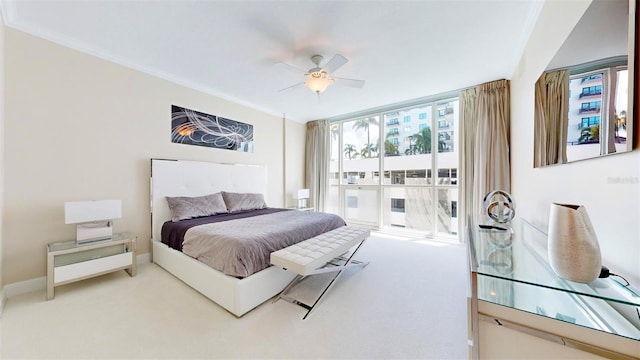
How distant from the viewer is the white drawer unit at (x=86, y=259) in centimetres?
205

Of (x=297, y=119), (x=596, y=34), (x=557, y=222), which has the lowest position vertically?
(x=557, y=222)

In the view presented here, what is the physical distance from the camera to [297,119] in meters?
5.49

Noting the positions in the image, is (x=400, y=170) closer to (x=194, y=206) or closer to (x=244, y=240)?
(x=244, y=240)

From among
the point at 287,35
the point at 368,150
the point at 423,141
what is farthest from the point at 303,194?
the point at 287,35

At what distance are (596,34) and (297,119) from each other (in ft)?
16.0

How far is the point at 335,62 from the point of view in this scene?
7.52 ft

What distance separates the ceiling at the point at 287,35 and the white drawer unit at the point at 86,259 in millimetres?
2180

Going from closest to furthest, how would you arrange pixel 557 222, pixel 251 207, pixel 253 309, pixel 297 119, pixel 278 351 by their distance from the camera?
pixel 557 222 < pixel 278 351 < pixel 253 309 < pixel 251 207 < pixel 297 119

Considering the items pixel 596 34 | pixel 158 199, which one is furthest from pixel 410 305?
pixel 158 199

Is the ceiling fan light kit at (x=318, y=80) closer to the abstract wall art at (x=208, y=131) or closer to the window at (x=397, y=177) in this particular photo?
the abstract wall art at (x=208, y=131)

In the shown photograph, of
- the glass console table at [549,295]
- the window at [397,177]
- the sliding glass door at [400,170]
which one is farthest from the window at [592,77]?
the window at [397,177]

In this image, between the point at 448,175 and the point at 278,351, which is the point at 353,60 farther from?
the point at 278,351

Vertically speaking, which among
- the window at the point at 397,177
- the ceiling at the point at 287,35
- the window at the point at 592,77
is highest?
the ceiling at the point at 287,35

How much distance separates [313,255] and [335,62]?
1960 mm
